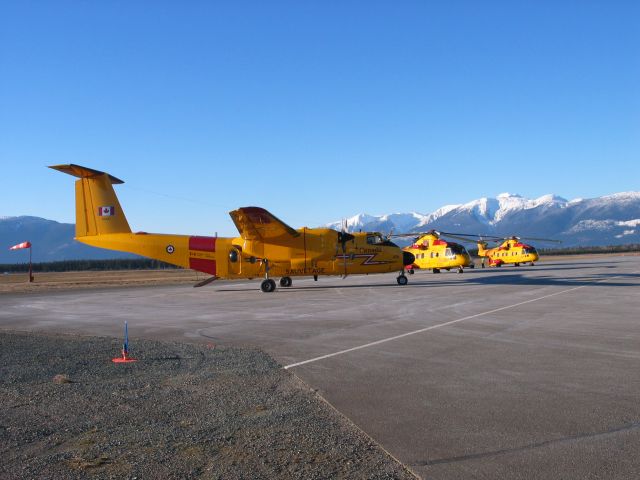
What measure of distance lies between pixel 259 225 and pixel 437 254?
2042cm

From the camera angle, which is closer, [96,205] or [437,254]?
[96,205]

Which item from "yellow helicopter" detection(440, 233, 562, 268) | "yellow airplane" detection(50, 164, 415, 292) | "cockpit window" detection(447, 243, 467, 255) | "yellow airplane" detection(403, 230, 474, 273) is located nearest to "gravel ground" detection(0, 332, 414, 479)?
"yellow airplane" detection(50, 164, 415, 292)

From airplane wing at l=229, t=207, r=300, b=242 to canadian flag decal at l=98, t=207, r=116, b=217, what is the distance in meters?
6.94

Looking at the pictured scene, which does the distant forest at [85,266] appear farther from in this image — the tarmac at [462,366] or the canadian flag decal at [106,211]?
the tarmac at [462,366]

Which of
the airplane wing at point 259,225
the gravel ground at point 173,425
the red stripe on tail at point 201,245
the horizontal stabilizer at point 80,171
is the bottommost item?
the gravel ground at point 173,425

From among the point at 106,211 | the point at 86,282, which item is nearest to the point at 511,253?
the point at 86,282

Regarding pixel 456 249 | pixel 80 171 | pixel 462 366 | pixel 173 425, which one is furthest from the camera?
pixel 456 249

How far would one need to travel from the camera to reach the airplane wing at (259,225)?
84.1ft

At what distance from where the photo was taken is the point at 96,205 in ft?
91.5

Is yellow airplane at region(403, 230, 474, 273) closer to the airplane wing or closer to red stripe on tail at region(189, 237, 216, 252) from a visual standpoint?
the airplane wing

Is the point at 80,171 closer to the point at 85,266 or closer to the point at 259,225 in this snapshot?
the point at 259,225

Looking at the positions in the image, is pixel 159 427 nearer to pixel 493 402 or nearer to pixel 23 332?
pixel 493 402

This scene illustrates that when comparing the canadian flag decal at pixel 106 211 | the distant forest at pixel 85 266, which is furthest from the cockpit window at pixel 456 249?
the distant forest at pixel 85 266

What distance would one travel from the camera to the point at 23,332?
525 inches
